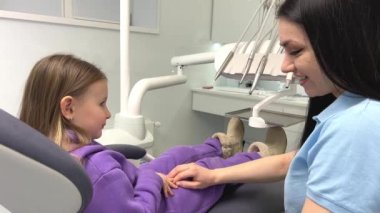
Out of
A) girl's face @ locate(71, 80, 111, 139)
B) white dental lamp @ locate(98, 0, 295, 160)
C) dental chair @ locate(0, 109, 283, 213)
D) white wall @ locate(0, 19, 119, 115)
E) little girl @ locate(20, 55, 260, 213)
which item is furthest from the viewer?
white wall @ locate(0, 19, 119, 115)

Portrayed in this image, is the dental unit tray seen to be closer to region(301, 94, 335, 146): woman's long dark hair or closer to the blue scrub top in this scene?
region(301, 94, 335, 146): woman's long dark hair

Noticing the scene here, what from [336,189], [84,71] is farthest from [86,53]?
[336,189]

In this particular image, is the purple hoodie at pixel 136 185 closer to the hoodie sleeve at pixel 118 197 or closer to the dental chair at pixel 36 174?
the hoodie sleeve at pixel 118 197

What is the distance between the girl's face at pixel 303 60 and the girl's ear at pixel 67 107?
1.63 feet

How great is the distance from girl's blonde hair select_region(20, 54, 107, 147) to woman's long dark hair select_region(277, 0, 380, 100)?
545 millimetres

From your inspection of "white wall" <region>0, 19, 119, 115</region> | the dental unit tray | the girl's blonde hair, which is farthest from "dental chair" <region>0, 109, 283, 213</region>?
"white wall" <region>0, 19, 119, 115</region>

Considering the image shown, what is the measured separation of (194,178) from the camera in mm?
860

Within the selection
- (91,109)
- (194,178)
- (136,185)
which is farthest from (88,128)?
(194,178)

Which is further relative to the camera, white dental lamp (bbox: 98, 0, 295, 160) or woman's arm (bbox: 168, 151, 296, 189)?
white dental lamp (bbox: 98, 0, 295, 160)

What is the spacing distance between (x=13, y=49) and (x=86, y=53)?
36 centimetres

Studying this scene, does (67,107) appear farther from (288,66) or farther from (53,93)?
(288,66)

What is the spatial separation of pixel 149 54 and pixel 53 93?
1.38 m

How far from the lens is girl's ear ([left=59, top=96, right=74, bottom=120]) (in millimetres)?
768

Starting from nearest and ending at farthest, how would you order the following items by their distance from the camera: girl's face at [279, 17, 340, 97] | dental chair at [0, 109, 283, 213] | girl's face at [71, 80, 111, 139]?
dental chair at [0, 109, 283, 213], girl's face at [279, 17, 340, 97], girl's face at [71, 80, 111, 139]
